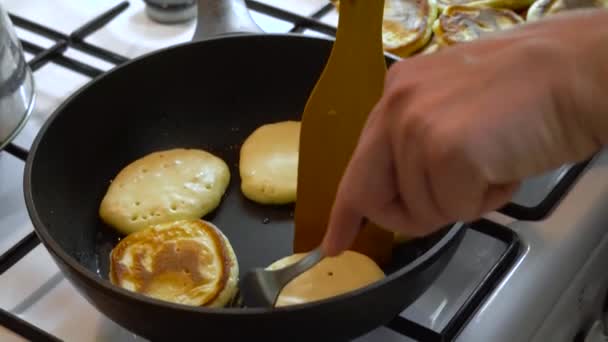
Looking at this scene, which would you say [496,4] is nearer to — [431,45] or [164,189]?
[431,45]

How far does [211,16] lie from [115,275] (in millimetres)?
412

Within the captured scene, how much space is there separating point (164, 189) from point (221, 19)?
276mm

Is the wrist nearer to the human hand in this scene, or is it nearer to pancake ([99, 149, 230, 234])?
the human hand

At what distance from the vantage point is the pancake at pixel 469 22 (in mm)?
946

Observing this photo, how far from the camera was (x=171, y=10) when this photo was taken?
103cm

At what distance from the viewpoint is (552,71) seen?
1.26 feet

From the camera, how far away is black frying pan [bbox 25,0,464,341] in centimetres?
53

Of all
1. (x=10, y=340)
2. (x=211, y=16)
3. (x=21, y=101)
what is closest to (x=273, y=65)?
(x=211, y=16)


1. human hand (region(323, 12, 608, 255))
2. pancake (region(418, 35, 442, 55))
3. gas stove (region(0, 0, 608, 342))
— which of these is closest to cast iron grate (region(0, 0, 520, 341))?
gas stove (region(0, 0, 608, 342))

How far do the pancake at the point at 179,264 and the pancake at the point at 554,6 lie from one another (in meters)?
0.50

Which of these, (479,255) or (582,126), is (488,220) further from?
(582,126)

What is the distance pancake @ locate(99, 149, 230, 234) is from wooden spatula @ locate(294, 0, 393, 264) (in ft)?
0.36

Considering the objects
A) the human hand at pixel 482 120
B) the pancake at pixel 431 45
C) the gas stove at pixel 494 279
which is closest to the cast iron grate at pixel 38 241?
the gas stove at pixel 494 279

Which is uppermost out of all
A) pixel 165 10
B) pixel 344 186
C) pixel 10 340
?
pixel 344 186
